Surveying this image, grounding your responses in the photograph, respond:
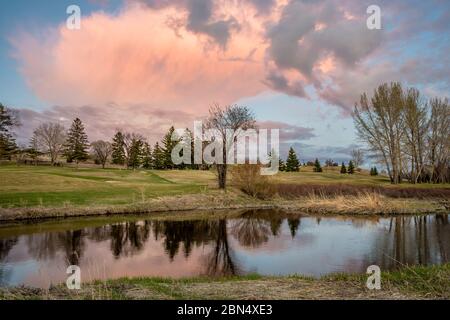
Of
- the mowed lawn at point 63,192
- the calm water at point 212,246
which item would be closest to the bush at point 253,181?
the mowed lawn at point 63,192

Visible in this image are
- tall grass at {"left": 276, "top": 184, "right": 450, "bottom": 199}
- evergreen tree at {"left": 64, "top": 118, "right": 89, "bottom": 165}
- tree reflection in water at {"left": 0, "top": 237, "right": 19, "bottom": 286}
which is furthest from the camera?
evergreen tree at {"left": 64, "top": 118, "right": 89, "bottom": 165}

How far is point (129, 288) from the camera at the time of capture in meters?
9.09

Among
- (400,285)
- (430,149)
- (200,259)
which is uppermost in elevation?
(430,149)

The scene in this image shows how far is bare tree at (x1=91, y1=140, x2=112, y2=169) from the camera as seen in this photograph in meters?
87.2

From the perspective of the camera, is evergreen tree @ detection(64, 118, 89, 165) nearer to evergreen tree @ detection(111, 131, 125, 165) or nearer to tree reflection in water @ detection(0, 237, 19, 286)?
evergreen tree @ detection(111, 131, 125, 165)

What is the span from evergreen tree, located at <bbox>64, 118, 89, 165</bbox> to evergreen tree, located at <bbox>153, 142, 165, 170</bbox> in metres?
14.4

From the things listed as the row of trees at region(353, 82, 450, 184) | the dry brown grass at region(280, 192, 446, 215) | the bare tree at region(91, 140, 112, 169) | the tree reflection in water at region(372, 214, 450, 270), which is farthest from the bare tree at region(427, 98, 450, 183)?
the bare tree at region(91, 140, 112, 169)

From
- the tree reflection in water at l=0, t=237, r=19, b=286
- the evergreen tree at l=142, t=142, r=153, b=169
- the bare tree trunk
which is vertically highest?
the evergreen tree at l=142, t=142, r=153, b=169

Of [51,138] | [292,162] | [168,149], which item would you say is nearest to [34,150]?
[51,138]

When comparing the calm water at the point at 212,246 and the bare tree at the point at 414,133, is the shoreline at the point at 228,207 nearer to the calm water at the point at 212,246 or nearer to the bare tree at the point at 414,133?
the calm water at the point at 212,246

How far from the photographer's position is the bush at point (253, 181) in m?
39.7
